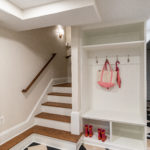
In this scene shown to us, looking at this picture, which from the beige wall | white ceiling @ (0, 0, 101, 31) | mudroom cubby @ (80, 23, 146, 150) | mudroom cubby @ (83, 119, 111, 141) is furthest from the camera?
mudroom cubby @ (83, 119, 111, 141)

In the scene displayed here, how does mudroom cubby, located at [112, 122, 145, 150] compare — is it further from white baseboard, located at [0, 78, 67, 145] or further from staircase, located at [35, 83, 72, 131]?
white baseboard, located at [0, 78, 67, 145]

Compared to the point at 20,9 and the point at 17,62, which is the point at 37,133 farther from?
the point at 20,9

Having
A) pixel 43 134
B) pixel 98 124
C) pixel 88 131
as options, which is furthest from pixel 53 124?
pixel 98 124

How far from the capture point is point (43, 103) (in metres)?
2.70

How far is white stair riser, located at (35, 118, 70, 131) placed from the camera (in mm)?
2129

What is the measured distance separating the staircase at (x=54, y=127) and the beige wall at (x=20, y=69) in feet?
0.86

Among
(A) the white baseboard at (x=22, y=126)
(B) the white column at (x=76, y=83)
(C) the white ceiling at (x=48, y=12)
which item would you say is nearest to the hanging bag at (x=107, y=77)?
(B) the white column at (x=76, y=83)

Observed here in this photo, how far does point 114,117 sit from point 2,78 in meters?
1.88

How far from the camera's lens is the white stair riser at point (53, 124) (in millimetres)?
2129

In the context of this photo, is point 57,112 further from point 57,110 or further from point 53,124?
point 53,124

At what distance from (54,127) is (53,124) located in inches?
2.3

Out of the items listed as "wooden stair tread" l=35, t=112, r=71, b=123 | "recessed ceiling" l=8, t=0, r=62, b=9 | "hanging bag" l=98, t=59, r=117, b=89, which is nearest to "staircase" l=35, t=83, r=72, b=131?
"wooden stair tread" l=35, t=112, r=71, b=123

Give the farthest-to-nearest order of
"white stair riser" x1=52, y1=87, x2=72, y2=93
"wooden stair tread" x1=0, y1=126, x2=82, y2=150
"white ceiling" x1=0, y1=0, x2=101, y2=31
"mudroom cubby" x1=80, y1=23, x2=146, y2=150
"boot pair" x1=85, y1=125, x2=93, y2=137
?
"white stair riser" x1=52, y1=87, x2=72, y2=93 < "boot pair" x1=85, y1=125, x2=93, y2=137 < "mudroom cubby" x1=80, y1=23, x2=146, y2=150 < "wooden stair tread" x1=0, y1=126, x2=82, y2=150 < "white ceiling" x1=0, y1=0, x2=101, y2=31

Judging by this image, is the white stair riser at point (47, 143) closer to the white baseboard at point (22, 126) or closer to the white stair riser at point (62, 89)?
the white baseboard at point (22, 126)
